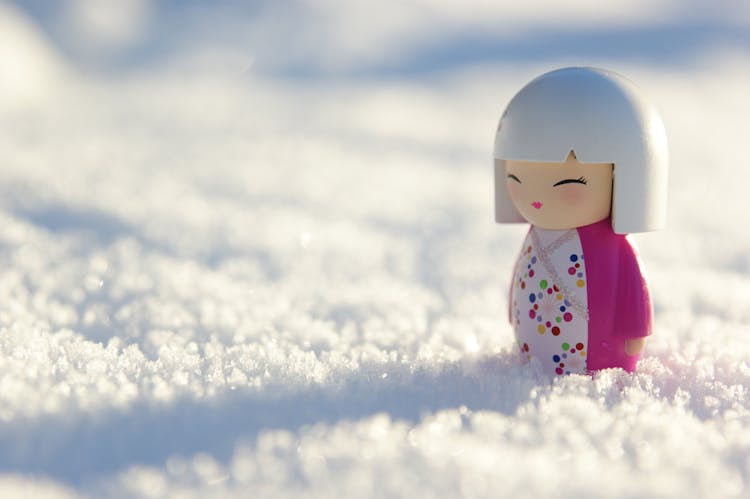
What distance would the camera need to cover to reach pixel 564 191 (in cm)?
199

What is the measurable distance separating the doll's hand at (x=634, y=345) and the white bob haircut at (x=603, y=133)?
264mm

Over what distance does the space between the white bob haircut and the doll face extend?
35 millimetres

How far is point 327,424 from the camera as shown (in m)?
1.75

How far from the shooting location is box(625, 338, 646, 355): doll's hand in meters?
2.04

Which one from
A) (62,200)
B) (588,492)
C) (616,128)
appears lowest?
(588,492)

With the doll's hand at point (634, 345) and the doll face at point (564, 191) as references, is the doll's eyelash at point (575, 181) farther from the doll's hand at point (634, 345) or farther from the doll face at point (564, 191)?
the doll's hand at point (634, 345)

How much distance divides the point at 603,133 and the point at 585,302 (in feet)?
1.29

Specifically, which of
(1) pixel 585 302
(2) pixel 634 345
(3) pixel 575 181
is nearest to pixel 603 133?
(3) pixel 575 181

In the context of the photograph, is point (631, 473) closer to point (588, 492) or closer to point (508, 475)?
point (588, 492)

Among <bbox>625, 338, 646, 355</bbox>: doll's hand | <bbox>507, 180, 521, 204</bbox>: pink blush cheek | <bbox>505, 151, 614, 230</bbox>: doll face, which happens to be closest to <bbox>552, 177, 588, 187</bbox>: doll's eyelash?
<bbox>505, 151, 614, 230</bbox>: doll face

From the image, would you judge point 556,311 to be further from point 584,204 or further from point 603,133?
point 603,133

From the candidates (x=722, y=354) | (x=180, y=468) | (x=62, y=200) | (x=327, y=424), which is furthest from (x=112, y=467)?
(x=62, y=200)

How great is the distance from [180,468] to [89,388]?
1.27 ft

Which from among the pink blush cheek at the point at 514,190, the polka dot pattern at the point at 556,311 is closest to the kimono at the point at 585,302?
the polka dot pattern at the point at 556,311
